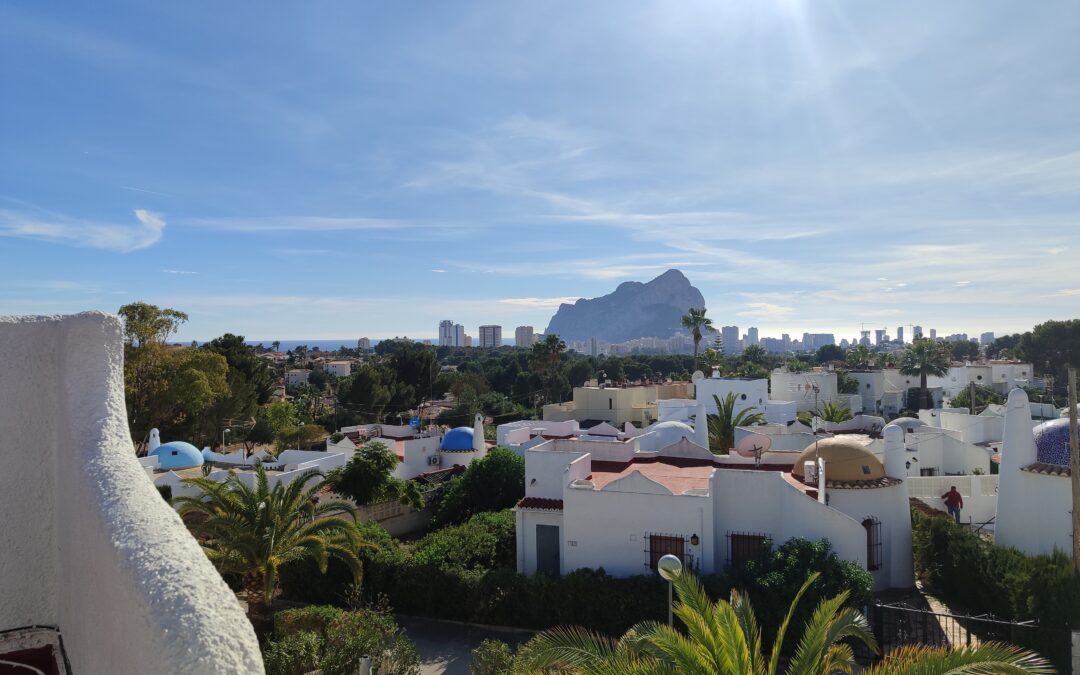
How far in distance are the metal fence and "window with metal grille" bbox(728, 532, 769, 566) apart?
2.60 meters

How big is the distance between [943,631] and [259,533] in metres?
15.0

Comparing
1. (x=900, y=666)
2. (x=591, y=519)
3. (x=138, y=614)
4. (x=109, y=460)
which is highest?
(x=109, y=460)

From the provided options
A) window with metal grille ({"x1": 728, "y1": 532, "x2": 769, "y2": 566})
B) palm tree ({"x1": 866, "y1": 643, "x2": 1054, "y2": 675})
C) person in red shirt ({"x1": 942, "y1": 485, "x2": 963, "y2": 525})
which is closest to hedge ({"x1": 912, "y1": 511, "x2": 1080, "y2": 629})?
person in red shirt ({"x1": 942, "y1": 485, "x2": 963, "y2": 525})

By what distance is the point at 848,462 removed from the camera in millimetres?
16938

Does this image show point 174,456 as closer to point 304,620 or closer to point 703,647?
point 304,620

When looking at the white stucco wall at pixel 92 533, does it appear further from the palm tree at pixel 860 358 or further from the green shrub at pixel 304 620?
the palm tree at pixel 860 358

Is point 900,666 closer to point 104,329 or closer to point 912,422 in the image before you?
point 104,329

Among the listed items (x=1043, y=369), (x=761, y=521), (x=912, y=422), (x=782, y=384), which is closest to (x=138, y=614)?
(x=761, y=521)

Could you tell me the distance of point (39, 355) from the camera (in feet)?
15.3

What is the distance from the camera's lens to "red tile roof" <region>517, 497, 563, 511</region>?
17545 millimetres

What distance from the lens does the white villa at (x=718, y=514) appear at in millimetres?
15336

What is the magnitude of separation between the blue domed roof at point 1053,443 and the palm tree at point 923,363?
49.1 m

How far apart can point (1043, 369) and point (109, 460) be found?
9183 cm

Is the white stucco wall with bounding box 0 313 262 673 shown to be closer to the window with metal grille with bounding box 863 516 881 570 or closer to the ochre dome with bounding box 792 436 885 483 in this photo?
the window with metal grille with bounding box 863 516 881 570
